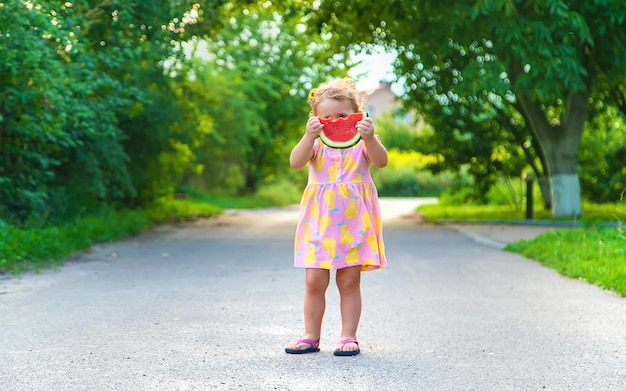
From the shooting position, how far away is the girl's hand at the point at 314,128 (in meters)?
5.32

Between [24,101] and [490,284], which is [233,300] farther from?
[24,101]

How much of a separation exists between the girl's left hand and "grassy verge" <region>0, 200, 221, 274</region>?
18.8 ft

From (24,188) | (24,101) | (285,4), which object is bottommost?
(24,188)

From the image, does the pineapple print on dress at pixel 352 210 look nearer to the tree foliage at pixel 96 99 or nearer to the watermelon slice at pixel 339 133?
the watermelon slice at pixel 339 133

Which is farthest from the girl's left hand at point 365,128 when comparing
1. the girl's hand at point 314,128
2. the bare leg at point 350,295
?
the bare leg at point 350,295

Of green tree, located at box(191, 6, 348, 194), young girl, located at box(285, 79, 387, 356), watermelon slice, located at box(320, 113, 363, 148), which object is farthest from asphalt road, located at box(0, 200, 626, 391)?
green tree, located at box(191, 6, 348, 194)

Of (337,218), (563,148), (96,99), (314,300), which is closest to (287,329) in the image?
(314,300)

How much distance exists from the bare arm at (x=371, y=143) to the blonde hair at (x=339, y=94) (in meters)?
0.23

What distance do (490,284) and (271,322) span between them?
3.05 m

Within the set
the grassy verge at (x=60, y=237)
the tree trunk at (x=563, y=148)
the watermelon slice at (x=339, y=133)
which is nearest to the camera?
the watermelon slice at (x=339, y=133)

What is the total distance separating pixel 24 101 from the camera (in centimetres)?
1085

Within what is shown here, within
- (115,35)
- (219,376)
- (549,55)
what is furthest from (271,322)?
(549,55)

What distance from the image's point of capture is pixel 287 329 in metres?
6.32

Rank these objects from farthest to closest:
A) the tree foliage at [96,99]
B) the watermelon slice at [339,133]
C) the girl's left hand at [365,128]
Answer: the tree foliage at [96,99]
the watermelon slice at [339,133]
the girl's left hand at [365,128]
